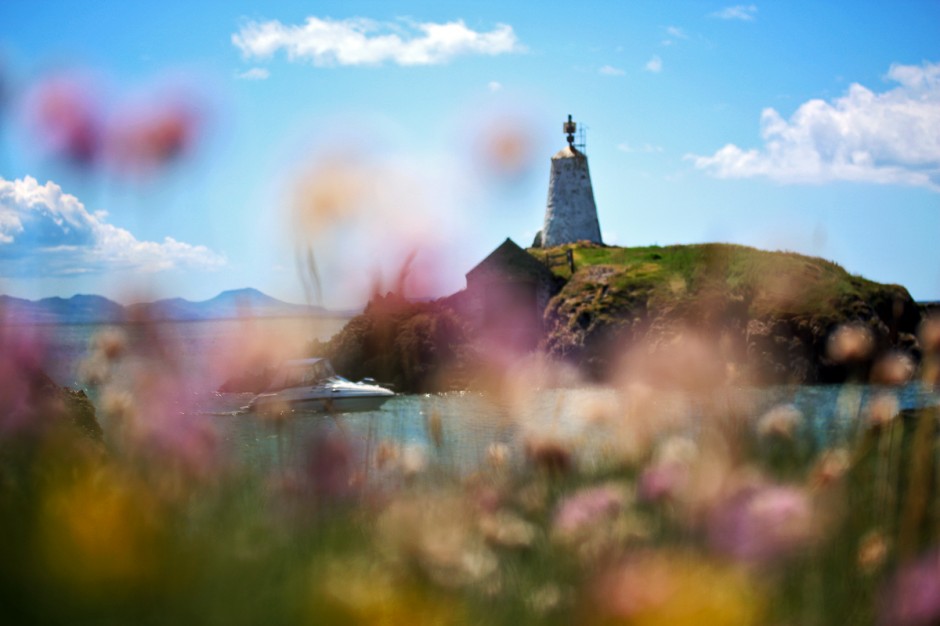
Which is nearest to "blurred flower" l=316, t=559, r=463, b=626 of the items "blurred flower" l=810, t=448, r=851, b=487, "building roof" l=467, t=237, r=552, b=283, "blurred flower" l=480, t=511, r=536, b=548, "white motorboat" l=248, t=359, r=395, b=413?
"blurred flower" l=480, t=511, r=536, b=548

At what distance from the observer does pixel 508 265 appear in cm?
5897

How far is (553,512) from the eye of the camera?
5.34m

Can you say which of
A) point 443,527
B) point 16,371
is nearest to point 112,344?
point 16,371

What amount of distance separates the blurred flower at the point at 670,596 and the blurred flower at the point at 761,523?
6.6 inches

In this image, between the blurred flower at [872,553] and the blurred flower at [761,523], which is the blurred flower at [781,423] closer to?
the blurred flower at [872,553]

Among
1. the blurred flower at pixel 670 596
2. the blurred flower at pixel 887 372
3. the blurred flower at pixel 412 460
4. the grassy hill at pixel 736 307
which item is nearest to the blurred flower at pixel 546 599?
the blurred flower at pixel 670 596

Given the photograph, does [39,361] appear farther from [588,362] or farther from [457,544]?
[588,362]

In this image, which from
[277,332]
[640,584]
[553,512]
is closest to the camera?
[640,584]

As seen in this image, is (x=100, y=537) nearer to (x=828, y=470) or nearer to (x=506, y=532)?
(x=506, y=532)

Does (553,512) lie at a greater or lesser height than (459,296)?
lesser

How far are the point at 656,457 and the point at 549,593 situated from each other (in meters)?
1.99

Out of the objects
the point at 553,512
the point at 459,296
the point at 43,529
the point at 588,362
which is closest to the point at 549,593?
the point at 553,512

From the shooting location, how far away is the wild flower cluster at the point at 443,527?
13.1 feet

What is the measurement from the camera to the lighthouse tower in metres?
70.2
